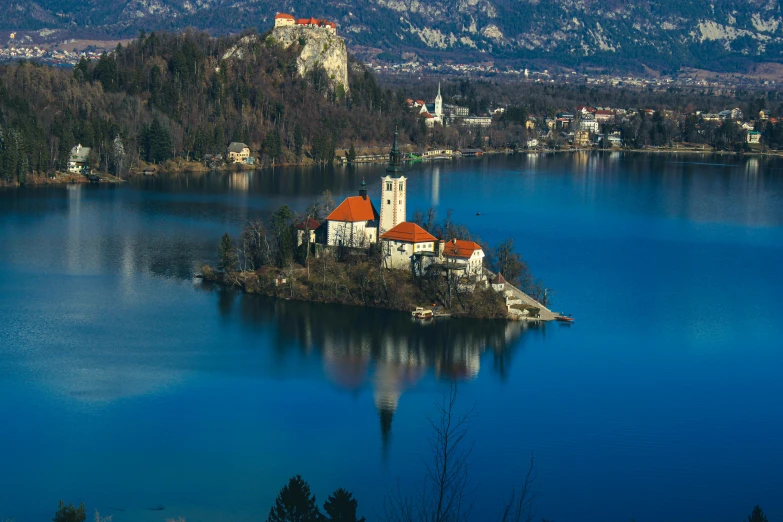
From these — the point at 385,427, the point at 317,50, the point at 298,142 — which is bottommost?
the point at 385,427

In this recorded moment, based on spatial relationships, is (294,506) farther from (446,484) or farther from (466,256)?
(466,256)

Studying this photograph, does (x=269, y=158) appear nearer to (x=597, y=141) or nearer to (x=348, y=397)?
(x=597, y=141)

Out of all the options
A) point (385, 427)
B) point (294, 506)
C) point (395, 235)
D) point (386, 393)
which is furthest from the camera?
point (395, 235)

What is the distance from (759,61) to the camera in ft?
494

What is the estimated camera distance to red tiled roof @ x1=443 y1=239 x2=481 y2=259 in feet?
68.8

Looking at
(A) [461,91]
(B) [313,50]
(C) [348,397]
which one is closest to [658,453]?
(C) [348,397]

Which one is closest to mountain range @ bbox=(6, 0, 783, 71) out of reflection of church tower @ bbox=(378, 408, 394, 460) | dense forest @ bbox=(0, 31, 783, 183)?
dense forest @ bbox=(0, 31, 783, 183)

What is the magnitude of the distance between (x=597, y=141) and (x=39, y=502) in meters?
58.5

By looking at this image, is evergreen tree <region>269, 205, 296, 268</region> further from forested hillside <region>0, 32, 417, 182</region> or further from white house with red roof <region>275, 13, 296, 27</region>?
white house with red roof <region>275, 13, 296, 27</region>

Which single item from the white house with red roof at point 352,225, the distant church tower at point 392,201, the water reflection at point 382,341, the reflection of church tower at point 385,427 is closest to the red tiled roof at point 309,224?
the white house with red roof at point 352,225

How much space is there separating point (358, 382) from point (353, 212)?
19.7ft

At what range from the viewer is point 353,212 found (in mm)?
22203

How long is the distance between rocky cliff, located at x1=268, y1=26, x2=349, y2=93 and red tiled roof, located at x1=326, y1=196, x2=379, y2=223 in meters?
34.5

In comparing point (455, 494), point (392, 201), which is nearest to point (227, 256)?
point (392, 201)
